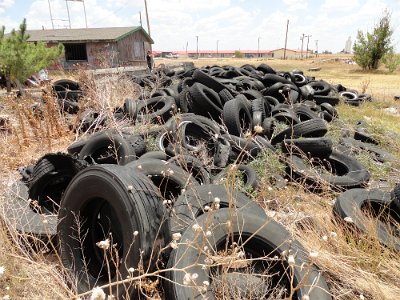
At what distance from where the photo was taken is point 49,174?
4227 millimetres

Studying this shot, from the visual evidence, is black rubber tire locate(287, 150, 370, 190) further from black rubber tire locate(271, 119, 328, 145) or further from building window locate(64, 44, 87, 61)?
building window locate(64, 44, 87, 61)

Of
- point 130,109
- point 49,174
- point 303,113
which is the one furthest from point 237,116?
point 49,174

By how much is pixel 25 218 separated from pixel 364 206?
4.15m

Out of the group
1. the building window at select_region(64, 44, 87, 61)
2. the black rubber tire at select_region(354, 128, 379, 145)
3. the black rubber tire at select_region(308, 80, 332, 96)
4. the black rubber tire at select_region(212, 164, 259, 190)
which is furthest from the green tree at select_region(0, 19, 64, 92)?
the building window at select_region(64, 44, 87, 61)

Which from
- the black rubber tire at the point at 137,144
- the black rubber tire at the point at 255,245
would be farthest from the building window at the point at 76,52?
the black rubber tire at the point at 255,245

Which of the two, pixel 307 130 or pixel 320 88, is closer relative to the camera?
pixel 307 130

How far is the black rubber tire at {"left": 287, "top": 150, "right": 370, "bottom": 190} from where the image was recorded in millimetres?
4855

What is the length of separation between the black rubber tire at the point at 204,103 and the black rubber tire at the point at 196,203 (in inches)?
135

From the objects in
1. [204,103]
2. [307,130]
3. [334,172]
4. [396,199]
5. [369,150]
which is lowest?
[334,172]

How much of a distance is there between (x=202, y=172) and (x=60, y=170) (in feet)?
6.26

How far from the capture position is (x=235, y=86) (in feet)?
29.8

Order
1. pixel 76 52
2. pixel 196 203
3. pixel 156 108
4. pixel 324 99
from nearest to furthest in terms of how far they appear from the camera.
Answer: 1. pixel 196 203
2. pixel 156 108
3. pixel 324 99
4. pixel 76 52

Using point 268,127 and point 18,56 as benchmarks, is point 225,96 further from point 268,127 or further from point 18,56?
point 18,56

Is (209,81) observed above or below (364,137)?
above
